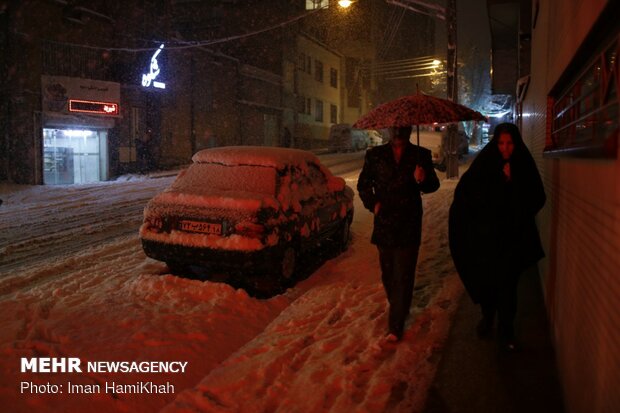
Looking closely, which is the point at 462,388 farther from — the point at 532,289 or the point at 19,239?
the point at 19,239

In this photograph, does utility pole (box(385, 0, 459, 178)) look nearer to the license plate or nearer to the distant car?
the license plate

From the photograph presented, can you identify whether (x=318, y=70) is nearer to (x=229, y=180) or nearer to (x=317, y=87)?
(x=317, y=87)

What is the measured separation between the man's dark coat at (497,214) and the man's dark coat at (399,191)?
0.37 metres

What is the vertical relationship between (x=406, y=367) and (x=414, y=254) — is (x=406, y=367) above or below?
below

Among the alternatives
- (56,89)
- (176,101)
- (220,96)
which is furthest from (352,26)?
(56,89)

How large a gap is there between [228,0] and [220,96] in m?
9.20

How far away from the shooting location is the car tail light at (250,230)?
6.08 m

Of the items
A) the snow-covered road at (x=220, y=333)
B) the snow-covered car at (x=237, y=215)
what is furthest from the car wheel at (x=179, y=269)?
the snow-covered road at (x=220, y=333)

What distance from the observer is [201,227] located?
6293mm

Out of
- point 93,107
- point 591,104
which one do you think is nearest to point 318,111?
point 93,107

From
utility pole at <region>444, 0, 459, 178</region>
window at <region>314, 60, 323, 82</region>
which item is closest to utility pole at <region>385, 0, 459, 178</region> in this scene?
utility pole at <region>444, 0, 459, 178</region>

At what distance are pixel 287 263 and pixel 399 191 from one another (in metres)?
2.52

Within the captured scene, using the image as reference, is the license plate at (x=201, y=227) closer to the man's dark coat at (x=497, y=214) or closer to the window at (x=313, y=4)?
the man's dark coat at (x=497, y=214)

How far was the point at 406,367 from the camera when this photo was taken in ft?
13.2
